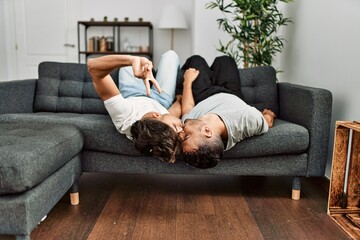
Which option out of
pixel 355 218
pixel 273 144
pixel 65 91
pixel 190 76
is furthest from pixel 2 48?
pixel 355 218

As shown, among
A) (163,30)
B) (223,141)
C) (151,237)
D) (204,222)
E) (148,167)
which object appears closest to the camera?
(151,237)

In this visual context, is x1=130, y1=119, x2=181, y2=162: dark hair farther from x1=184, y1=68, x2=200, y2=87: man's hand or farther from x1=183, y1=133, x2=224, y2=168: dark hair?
x1=184, y1=68, x2=200, y2=87: man's hand

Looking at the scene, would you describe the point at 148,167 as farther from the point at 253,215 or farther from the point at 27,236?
the point at 27,236

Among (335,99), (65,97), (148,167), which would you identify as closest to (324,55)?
(335,99)

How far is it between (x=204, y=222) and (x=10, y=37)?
15.7ft

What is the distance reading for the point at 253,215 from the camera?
6.05ft

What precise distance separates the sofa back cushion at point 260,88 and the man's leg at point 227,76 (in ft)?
0.37

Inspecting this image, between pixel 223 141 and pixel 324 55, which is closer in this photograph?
pixel 223 141

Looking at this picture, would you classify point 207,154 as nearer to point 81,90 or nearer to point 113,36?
point 81,90

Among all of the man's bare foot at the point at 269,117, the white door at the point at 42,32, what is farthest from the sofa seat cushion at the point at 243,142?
the white door at the point at 42,32

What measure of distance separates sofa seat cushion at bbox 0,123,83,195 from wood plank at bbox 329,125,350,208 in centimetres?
135

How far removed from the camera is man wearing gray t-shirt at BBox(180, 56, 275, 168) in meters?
1.70

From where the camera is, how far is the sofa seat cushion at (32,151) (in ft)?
4.11

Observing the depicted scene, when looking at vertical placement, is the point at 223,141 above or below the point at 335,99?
below
